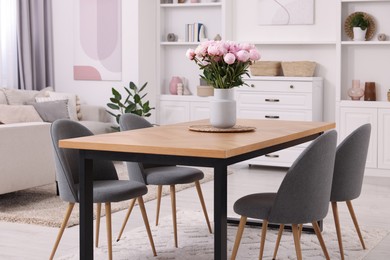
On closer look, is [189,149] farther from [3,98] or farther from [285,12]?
[3,98]

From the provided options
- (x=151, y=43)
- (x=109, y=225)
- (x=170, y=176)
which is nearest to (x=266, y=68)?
(x=151, y=43)

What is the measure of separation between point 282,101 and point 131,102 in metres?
1.71

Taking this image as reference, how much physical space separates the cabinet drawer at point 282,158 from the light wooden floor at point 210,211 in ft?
0.31

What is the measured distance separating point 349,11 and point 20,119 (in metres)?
3.58

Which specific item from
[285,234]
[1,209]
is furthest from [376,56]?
[1,209]

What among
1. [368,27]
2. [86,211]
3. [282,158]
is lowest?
[282,158]

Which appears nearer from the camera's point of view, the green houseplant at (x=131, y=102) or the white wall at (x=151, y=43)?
the white wall at (x=151, y=43)

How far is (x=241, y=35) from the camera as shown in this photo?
27.4ft

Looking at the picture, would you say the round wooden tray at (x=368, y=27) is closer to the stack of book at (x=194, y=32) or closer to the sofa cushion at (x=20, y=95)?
the stack of book at (x=194, y=32)

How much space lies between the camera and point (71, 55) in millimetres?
8953

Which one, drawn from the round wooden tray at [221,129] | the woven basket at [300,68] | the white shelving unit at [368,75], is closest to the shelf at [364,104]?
the white shelving unit at [368,75]

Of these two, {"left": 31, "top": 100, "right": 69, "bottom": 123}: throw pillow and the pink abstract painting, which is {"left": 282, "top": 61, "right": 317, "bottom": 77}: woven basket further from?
{"left": 31, "top": 100, "right": 69, "bottom": 123}: throw pillow

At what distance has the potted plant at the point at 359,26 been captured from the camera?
24.6 ft

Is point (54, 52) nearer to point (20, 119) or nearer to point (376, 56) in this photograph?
point (20, 119)
